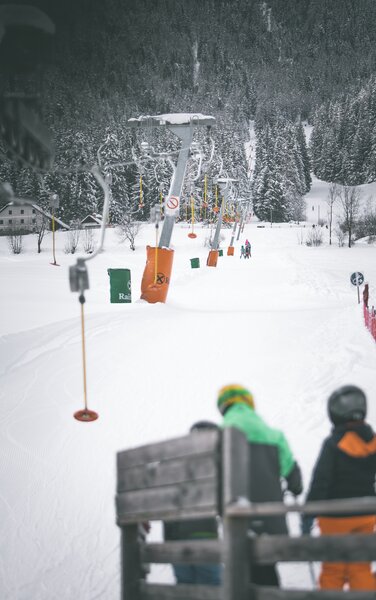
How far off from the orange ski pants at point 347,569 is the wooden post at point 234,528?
79cm

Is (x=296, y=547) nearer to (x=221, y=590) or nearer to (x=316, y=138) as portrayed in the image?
(x=221, y=590)

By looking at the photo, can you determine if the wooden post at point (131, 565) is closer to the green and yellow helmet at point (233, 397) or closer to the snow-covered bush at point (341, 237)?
the green and yellow helmet at point (233, 397)

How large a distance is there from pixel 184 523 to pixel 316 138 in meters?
143

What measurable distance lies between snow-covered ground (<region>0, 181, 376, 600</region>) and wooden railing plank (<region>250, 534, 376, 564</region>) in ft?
5.96

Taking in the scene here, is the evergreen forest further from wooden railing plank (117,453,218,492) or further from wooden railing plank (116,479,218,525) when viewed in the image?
wooden railing plank (116,479,218,525)

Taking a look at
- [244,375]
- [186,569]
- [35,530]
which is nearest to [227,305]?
[244,375]

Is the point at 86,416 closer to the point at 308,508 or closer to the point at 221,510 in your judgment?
the point at 221,510

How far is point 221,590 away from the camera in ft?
7.27

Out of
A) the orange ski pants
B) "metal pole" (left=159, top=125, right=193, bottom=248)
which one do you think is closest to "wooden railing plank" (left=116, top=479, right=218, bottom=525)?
the orange ski pants

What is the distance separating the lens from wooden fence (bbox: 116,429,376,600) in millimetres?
1938

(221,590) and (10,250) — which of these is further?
(10,250)

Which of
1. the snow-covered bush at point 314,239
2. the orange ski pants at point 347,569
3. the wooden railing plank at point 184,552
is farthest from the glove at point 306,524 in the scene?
the snow-covered bush at point 314,239

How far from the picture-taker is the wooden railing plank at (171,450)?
2160mm

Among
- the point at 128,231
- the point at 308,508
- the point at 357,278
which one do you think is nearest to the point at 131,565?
the point at 308,508
